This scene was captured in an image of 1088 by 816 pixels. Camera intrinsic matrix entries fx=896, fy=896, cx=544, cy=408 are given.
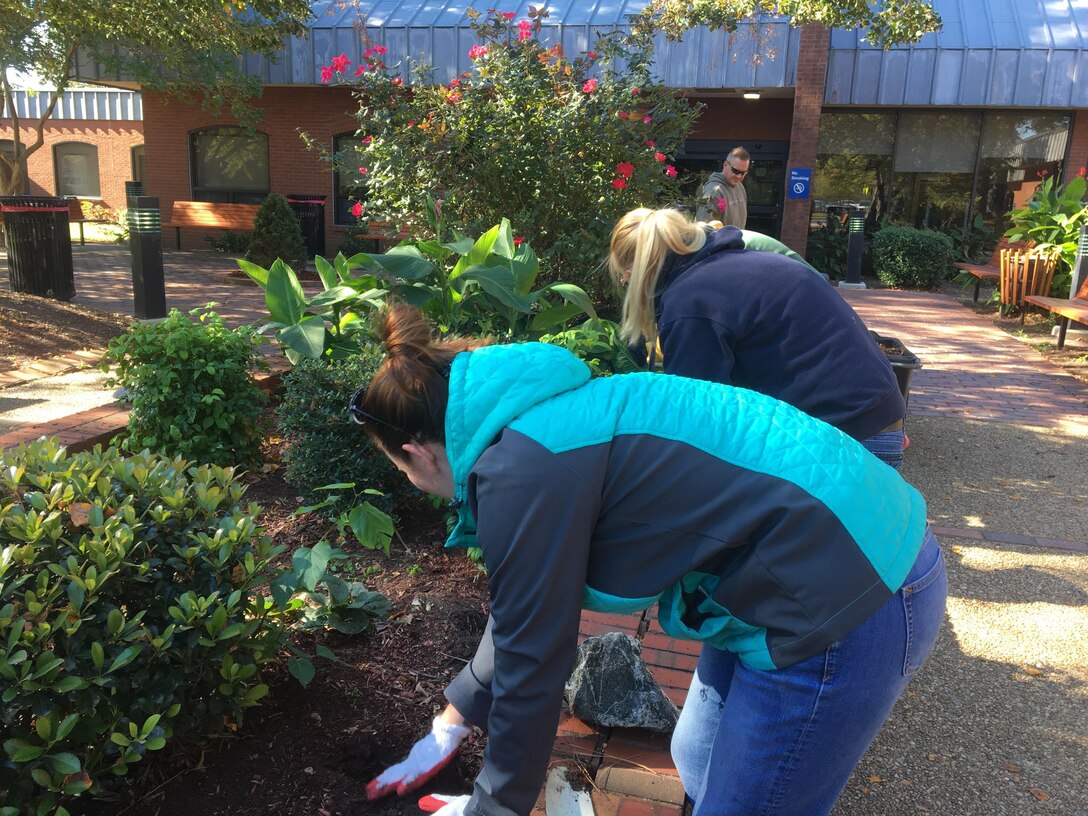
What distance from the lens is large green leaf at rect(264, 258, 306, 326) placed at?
421 centimetres

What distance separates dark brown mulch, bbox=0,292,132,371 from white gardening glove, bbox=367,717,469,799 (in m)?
5.80

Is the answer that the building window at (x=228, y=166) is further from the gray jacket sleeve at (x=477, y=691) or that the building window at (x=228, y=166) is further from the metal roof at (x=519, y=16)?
the gray jacket sleeve at (x=477, y=691)

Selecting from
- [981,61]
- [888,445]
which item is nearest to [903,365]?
[888,445]

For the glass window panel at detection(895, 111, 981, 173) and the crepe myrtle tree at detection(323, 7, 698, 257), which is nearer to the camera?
the crepe myrtle tree at detection(323, 7, 698, 257)

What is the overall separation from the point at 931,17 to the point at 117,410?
26.3 feet

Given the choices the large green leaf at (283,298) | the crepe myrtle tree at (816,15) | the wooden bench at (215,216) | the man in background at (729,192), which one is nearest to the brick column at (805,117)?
the crepe myrtle tree at (816,15)

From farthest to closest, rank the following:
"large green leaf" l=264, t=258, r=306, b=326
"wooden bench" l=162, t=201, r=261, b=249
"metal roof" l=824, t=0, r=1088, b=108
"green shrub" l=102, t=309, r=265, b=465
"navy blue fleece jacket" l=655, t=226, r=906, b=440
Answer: "wooden bench" l=162, t=201, r=261, b=249 → "metal roof" l=824, t=0, r=1088, b=108 → "large green leaf" l=264, t=258, r=306, b=326 → "green shrub" l=102, t=309, r=265, b=465 → "navy blue fleece jacket" l=655, t=226, r=906, b=440

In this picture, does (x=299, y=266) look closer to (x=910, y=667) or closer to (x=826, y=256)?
(x=826, y=256)

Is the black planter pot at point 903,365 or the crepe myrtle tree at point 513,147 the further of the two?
the crepe myrtle tree at point 513,147

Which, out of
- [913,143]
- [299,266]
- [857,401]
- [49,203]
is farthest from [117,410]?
[913,143]

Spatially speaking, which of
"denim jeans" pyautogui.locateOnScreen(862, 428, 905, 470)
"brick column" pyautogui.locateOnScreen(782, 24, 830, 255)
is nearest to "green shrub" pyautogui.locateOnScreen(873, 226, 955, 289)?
"brick column" pyautogui.locateOnScreen(782, 24, 830, 255)

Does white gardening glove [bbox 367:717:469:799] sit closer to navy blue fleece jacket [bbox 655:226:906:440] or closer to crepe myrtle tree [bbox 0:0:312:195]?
navy blue fleece jacket [bbox 655:226:906:440]

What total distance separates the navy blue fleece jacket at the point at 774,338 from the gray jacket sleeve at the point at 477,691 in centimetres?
111

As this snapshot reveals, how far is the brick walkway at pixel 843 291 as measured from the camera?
246cm
